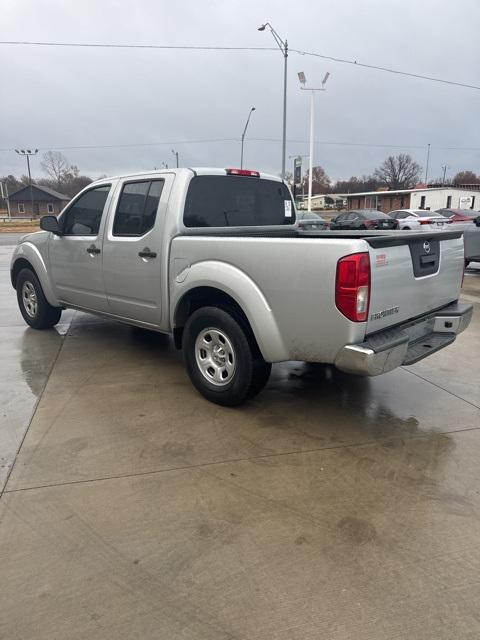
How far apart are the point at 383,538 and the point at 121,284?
3445 mm

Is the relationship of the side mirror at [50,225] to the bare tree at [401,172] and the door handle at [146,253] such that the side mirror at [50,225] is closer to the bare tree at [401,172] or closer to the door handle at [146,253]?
the door handle at [146,253]

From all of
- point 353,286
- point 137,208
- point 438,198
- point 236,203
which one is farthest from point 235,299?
point 438,198

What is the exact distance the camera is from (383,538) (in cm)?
253

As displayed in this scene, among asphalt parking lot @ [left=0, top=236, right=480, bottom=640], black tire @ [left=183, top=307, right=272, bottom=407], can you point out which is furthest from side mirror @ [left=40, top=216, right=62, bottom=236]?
black tire @ [left=183, top=307, right=272, bottom=407]

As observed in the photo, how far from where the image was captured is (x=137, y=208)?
15.6ft

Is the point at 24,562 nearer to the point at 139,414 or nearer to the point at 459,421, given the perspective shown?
the point at 139,414

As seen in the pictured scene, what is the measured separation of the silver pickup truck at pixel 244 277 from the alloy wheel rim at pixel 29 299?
841mm

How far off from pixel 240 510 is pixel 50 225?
167 inches

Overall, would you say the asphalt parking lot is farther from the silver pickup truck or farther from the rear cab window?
the rear cab window

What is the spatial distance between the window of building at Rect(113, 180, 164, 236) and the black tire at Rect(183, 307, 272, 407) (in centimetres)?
113

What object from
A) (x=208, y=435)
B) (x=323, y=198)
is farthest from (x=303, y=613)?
(x=323, y=198)

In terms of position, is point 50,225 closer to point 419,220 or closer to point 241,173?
point 241,173

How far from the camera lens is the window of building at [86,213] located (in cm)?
525

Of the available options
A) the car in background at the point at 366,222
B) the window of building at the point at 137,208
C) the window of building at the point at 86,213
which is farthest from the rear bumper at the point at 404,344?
the car in background at the point at 366,222
